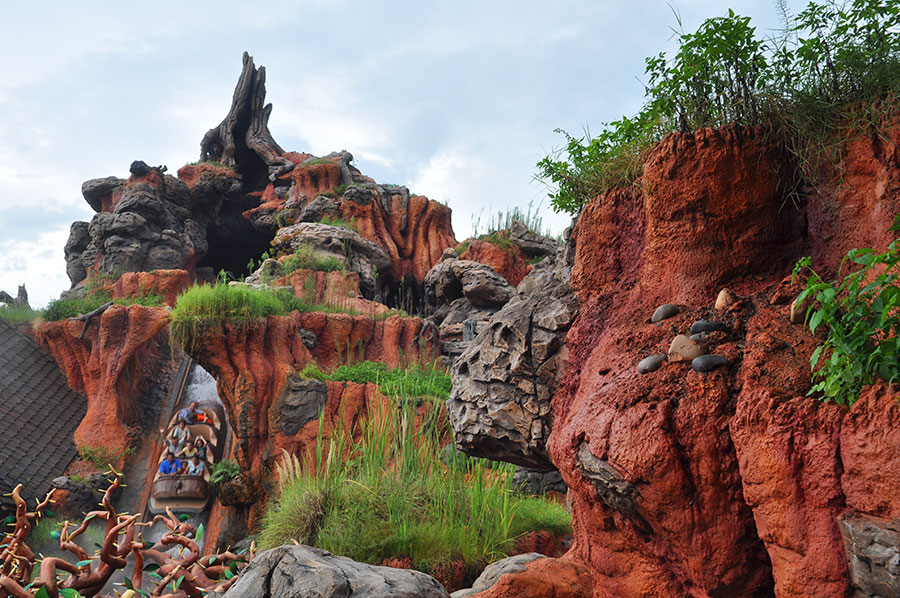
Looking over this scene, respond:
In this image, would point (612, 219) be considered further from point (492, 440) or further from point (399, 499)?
point (399, 499)

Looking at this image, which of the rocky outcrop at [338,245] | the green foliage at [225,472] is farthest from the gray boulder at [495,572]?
the rocky outcrop at [338,245]

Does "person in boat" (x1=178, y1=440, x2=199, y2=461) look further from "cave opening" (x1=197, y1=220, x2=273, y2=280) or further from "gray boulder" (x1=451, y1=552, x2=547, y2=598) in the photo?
"cave opening" (x1=197, y1=220, x2=273, y2=280)

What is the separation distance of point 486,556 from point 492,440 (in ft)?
6.29

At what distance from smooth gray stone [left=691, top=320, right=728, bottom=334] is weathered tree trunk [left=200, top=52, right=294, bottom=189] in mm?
25149

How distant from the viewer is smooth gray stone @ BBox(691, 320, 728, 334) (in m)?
2.81

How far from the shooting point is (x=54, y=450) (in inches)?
526

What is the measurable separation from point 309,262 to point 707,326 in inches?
547

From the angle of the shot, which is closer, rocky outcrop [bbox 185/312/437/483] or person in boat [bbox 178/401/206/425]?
rocky outcrop [bbox 185/312/437/483]

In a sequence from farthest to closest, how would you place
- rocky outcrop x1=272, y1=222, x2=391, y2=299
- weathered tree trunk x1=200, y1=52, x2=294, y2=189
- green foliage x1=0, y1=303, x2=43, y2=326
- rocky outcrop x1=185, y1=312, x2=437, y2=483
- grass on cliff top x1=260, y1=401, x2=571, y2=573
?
weathered tree trunk x1=200, y1=52, x2=294, y2=189 < rocky outcrop x1=272, y1=222, x2=391, y2=299 < green foliage x1=0, y1=303, x2=43, y2=326 < rocky outcrop x1=185, y1=312, x2=437, y2=483 < grass on cliff top x1=260, y1=401, x2=571, y2=573

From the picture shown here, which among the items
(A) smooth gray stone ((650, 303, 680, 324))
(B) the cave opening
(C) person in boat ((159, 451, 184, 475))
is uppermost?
(B) the cave opening

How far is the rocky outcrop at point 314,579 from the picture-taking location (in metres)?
2.63

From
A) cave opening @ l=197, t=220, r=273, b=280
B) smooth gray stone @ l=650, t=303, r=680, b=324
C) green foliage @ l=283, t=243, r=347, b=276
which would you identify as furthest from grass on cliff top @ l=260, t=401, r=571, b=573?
cave opening @ l=197, t=220, r=273, b=280

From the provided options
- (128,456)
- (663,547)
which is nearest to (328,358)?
(128,456)

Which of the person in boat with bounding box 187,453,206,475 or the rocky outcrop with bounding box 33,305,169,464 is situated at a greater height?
the rocky outcrop with bounding box 33,305,169,464
